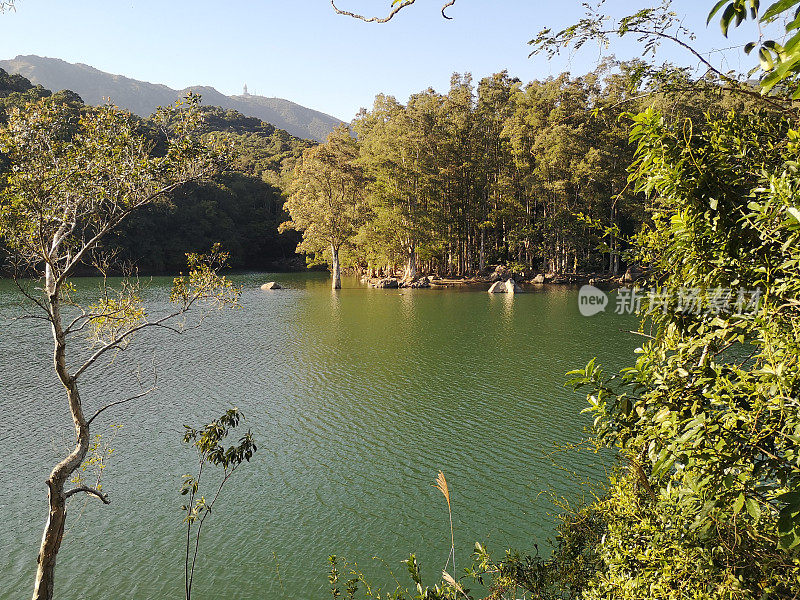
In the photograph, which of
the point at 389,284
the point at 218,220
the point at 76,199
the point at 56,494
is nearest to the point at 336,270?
the point at 389,284

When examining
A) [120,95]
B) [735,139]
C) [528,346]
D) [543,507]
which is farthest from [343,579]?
[120,95]

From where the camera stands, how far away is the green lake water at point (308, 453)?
6.89 meters

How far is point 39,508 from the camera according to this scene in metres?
8.03

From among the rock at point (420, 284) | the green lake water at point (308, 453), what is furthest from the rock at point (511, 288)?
the green lake water at point (308, 453)

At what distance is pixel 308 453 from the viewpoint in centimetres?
1005

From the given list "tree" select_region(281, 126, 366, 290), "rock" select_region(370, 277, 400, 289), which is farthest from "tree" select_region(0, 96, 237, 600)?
"rock" select_region(370, 277, 400, 289)

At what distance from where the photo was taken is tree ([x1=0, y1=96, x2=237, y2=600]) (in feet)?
18.2

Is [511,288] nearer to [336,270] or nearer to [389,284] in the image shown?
[389,284]

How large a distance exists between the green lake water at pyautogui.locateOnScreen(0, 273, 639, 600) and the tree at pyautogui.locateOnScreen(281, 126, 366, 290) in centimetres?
1466

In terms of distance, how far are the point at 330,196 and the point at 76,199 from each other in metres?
28.6

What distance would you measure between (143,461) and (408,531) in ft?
17.9

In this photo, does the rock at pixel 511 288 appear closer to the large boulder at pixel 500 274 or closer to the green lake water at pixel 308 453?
the large boulder at pixel 500 274

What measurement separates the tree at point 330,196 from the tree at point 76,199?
1044 inches

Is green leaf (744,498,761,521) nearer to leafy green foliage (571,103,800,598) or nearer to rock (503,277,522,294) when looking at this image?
leafy green foliage (571,103,800,598)
